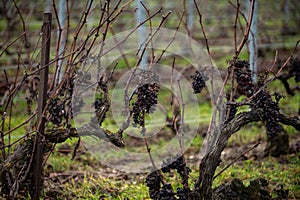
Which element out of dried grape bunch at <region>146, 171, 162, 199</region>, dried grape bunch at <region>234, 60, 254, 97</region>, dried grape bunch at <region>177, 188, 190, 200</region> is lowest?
dried grape bunch at <region>177, 188, 190, 200</region>

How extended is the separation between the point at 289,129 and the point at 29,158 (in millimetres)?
2770

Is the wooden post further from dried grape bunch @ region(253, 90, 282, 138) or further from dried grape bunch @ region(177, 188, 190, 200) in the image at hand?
dried grape bunch @ region(253, 90, 282, 138)

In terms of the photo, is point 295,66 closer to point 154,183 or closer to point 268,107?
point 268,107

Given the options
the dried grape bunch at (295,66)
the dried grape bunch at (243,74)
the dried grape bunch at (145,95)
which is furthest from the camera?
the dried grape bunch at (295,66)

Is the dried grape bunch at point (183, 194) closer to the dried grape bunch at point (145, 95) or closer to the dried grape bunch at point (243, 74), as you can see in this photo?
the dried grape bunch at point (145, 95)

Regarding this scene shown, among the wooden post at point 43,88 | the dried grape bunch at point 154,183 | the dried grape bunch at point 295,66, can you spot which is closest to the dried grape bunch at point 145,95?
the dried grape bunch at point 154,183

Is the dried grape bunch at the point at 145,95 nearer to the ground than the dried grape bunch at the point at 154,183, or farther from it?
farther from it

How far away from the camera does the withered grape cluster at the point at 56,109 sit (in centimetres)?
297

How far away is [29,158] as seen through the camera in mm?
2846

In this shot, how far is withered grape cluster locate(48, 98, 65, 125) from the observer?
2.97 m

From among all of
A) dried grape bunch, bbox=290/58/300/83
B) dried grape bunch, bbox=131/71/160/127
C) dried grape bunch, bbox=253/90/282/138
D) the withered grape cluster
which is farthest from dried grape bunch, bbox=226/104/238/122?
dried grape bunch, bbox=290/58/300/83

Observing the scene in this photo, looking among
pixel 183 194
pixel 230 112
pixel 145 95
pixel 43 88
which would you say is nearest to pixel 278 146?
pixel 230 112

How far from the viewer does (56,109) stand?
300 cm

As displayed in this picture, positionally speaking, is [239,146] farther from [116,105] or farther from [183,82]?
[183,82]
